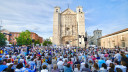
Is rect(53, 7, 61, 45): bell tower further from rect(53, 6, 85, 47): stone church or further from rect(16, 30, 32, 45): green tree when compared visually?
rect(16, 30, 32, 45): green tree

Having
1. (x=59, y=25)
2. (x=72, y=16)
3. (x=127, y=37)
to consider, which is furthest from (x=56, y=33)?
(x=127, y=37)

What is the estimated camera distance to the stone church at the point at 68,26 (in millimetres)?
47250

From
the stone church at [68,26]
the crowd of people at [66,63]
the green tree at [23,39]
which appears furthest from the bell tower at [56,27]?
the crowd of people at [66,63]

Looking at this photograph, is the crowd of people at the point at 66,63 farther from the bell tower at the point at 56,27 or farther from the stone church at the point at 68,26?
the stone church at the point at 68,26

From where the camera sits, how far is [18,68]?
4.82 m

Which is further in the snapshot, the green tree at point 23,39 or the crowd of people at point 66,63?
the green tree at point 23,39

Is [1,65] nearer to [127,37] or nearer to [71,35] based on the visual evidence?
[127,37]

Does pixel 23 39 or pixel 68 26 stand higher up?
pixel 68 26

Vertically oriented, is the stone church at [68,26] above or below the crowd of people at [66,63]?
above

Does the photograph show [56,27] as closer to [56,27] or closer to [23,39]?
[56,27]

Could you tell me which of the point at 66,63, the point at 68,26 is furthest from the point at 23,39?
the point at 66,63

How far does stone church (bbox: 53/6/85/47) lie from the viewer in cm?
4725

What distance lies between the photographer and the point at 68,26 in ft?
159

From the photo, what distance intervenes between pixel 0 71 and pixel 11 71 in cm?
125
